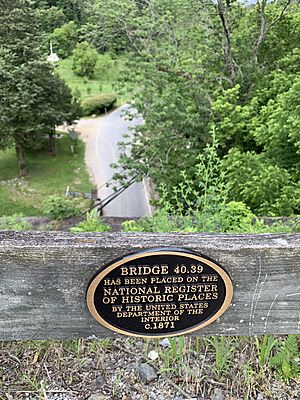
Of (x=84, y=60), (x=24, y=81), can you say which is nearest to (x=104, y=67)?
(x=84, y=60)

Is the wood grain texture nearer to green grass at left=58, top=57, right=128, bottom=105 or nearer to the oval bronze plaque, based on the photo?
the oval bronze plaque

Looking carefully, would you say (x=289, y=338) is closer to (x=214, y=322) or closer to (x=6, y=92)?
(x=214, y=322)

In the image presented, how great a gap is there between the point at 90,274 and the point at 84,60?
23031 millimetres

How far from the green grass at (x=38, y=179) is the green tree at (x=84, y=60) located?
4.53m

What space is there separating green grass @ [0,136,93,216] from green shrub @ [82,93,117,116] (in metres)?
5.25

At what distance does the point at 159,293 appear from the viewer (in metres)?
1.92

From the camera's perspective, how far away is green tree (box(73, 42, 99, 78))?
69.0 ft

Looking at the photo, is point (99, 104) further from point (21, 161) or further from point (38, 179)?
point (38, 179)

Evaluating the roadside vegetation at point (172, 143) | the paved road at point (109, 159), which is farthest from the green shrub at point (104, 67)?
the paved road at point (109, 159)

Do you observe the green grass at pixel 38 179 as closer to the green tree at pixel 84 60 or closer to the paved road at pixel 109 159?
the paved road at pixel 109 159

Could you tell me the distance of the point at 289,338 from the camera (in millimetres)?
2311

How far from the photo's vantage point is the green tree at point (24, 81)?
15.9 meters

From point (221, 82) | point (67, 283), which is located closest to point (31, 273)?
point (67, 283)

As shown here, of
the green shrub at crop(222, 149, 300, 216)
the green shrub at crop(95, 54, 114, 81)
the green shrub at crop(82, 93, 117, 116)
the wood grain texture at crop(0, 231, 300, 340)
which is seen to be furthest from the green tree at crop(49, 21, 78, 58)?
the wood grain texture at crop(0, 231, 300, 340)
